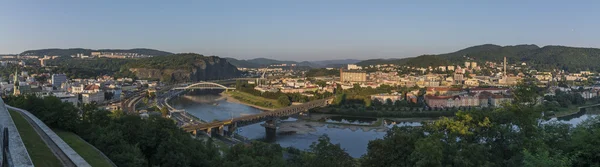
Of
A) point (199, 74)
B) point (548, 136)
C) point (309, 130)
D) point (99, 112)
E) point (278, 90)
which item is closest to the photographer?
point (548, 136)

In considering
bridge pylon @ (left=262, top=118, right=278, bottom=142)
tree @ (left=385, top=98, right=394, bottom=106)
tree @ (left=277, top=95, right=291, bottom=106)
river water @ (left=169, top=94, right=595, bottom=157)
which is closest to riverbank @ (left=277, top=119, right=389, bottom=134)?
river water @ (left=169, top=94, right=595, bottom=157)

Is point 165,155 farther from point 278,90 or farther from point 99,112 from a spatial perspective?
point 278,90

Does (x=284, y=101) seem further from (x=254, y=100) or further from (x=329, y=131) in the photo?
(x=329, y=131)

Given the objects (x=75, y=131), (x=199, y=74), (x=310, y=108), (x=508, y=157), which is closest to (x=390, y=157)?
(x=508, y=157)

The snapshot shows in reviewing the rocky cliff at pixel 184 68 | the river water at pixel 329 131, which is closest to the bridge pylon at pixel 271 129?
the river water at pixel 329 131

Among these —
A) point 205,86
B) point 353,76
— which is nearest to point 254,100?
point 205,86
